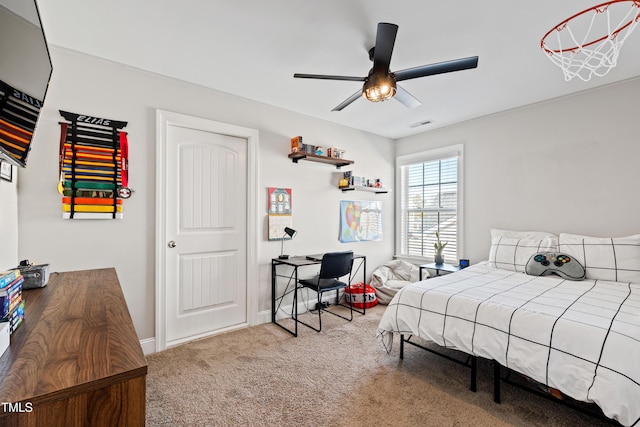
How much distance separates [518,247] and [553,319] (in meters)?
1.56

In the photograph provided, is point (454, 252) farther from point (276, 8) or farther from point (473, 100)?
point (276, 8)

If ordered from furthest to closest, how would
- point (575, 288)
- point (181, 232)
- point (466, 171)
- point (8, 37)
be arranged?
point (466, 171) → point (181, 232) → point (575, 288) → point (8, 37)

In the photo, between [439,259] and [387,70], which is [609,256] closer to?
[439,259]

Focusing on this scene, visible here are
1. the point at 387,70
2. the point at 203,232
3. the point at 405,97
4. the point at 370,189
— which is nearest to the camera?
the point at 387,70

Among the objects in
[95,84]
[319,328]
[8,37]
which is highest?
[95,84]

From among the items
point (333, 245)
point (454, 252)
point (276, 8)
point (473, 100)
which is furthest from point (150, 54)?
point (454, 252)

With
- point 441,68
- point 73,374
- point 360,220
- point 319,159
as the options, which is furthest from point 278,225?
point 73,374

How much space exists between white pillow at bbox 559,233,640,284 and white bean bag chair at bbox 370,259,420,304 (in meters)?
1.85

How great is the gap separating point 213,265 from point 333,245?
62.3 inches

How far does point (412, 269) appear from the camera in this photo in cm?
427

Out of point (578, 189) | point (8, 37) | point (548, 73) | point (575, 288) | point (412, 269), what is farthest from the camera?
point (412, 269)

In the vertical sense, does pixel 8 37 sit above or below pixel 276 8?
below

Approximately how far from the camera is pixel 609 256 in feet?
8.21

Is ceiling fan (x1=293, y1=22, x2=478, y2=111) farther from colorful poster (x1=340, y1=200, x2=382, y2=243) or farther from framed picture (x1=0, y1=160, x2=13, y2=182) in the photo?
colorful poster (x1=340, y1=200, x2=382, y2=243)
